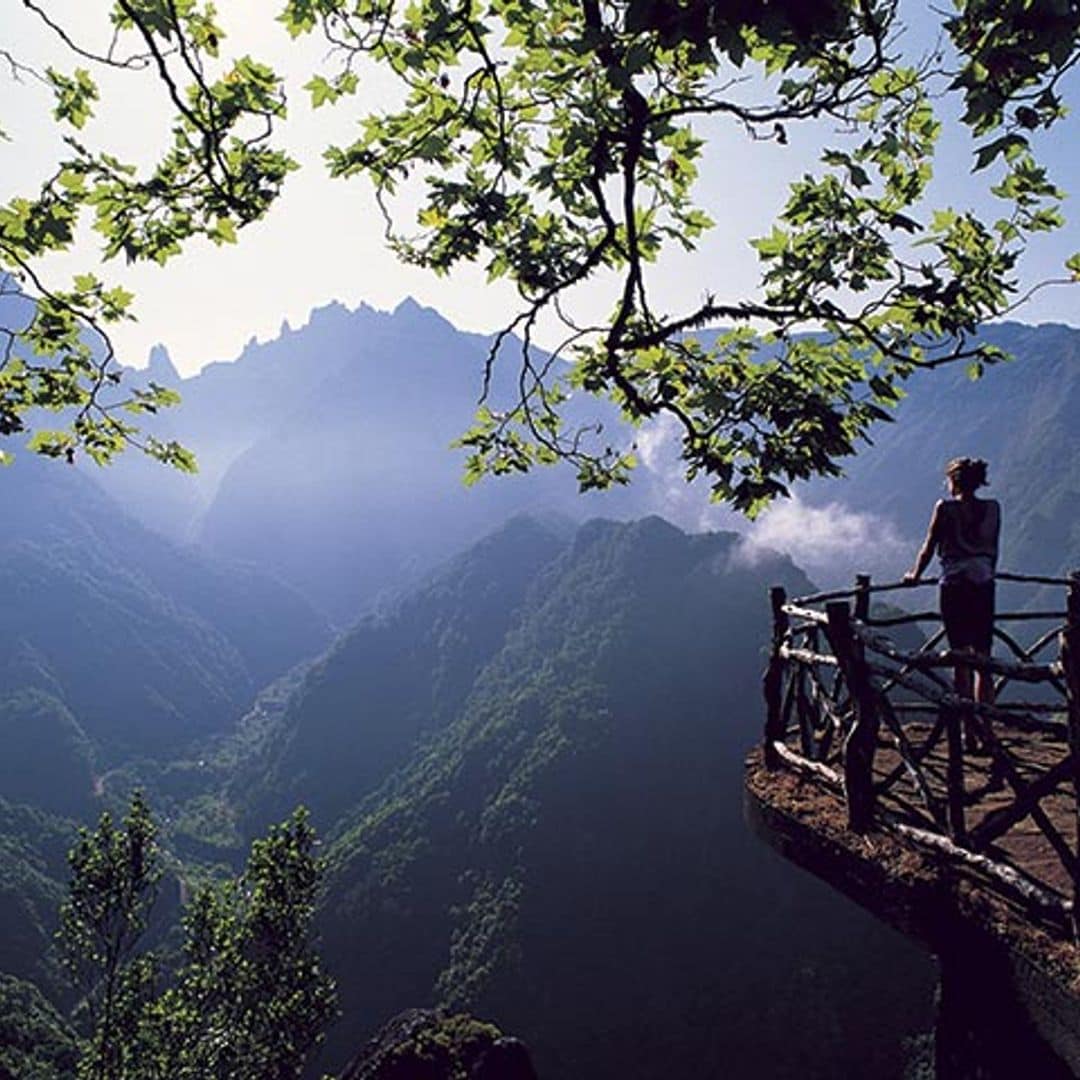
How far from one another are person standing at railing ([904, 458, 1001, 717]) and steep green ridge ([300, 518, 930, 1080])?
82910mm

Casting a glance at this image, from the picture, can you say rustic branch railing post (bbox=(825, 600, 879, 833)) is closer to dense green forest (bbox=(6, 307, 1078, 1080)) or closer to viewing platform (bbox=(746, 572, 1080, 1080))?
viewing platform (bbox=(746, 572, 1080, 1080))

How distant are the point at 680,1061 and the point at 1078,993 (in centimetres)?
8922

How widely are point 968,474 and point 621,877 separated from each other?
107 meters

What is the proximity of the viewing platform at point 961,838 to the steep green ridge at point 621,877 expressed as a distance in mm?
83014

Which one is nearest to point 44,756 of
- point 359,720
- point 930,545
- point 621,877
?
point 359,720

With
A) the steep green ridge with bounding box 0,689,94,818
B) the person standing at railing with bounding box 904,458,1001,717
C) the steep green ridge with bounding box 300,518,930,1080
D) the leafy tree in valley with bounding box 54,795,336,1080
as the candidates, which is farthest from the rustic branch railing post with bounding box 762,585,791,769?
the steep green ridge with bounding box 0,689,94,818

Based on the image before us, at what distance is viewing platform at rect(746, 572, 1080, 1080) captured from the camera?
13.8 feet

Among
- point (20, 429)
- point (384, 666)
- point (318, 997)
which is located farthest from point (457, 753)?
point (20, 429)

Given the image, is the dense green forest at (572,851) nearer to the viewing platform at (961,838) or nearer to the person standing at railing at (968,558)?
the viewing platform at (961,838)

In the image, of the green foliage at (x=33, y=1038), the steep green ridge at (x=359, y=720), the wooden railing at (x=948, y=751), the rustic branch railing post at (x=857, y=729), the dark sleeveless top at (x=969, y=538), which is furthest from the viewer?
the steep green ridge at (x=359, y=720)

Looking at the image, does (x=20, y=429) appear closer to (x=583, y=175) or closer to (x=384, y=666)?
(x=583, y=175)

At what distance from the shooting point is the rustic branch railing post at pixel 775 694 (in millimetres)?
7770

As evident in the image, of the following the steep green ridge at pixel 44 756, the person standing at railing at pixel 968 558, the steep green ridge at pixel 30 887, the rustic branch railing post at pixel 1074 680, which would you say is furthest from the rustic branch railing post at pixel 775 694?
the steep green ridge at pixel 44 756

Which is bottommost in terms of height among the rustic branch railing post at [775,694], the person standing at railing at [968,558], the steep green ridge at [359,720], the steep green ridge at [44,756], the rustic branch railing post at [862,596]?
the rustic branch railing post at [775,694]
